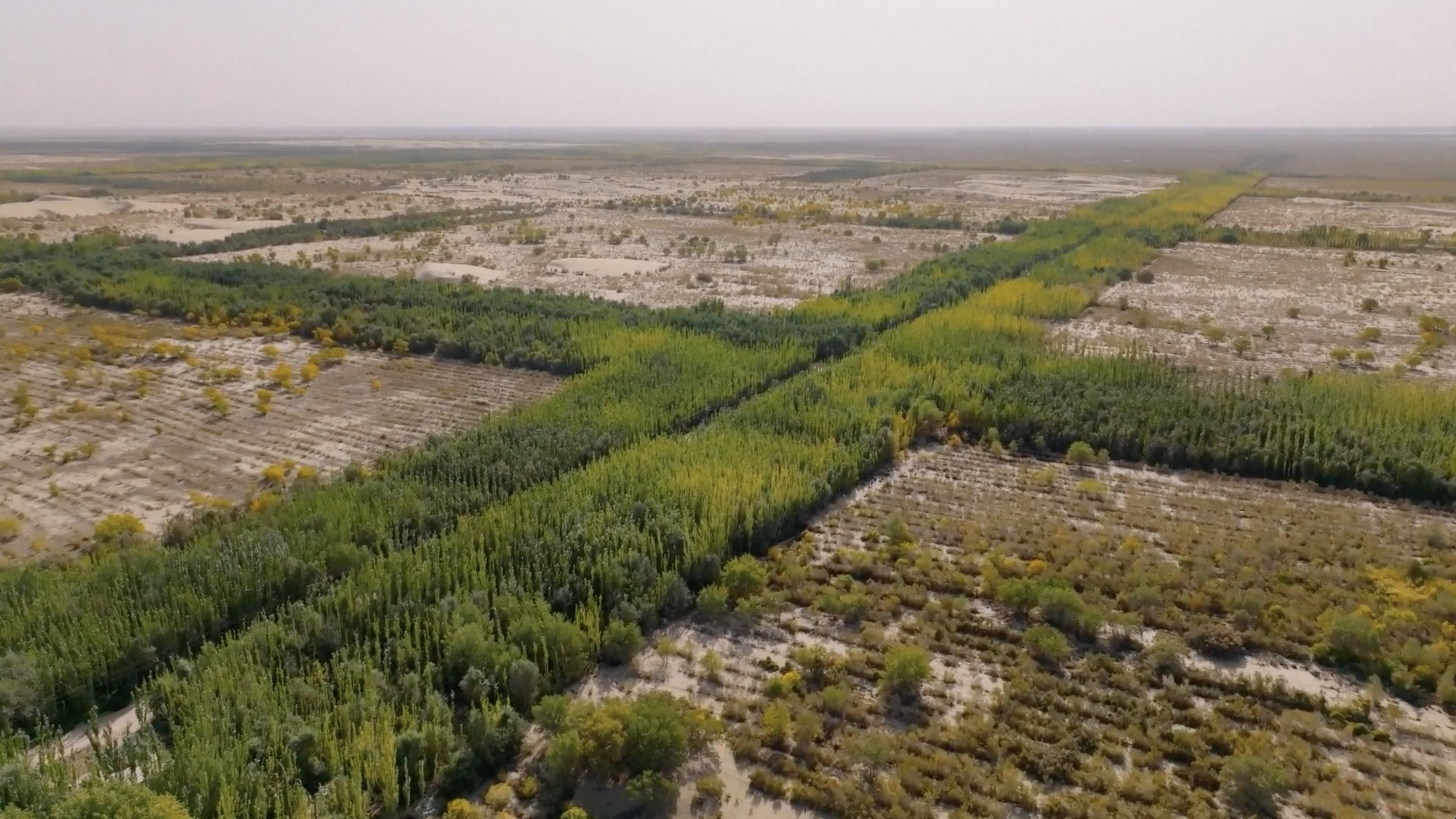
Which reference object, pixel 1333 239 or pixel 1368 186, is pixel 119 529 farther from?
pixel 1368 186

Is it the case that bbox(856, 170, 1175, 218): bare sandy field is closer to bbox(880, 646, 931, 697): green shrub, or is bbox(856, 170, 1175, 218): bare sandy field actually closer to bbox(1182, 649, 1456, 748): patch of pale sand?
bbox(1182, 649, 1456, 748): patch of pale sand

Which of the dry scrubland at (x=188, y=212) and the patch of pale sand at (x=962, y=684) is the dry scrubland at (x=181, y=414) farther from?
the dry scrubland at (x=188, y=212)

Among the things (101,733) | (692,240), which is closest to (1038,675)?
(101,733)

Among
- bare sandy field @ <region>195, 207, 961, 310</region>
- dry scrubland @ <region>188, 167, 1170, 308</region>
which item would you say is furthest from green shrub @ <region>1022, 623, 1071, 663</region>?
dry scrubland @ <region>188, 167, 1170, 308</region>

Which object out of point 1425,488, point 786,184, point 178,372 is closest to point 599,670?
point 1425,488

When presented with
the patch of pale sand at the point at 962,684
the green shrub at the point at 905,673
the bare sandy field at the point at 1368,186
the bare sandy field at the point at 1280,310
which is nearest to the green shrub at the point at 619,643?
the green shrub at the point at 905,673

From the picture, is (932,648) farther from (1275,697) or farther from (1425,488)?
(1425,488)
